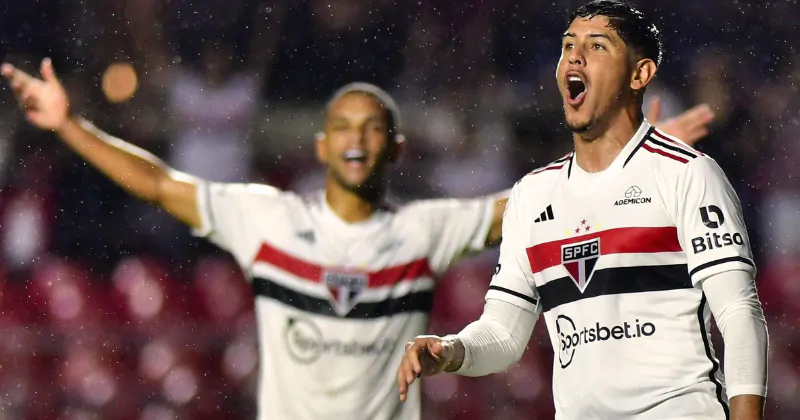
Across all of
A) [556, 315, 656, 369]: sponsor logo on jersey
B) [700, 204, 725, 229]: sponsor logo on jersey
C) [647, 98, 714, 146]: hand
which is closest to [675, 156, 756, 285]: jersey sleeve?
[700, 204, 725, 229]: sponsor logo on jersey

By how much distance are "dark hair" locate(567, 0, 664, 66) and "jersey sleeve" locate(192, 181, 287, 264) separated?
1.62m

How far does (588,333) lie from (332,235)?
1597mm

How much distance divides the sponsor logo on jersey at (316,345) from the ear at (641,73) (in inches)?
55.2

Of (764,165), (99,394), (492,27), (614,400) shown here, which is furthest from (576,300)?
(492,27)

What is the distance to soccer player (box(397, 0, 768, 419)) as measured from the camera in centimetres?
212

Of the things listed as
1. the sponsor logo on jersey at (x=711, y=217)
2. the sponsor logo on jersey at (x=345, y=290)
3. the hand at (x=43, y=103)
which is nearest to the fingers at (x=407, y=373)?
the sponsor logo on jersey at (x=711, y=217)

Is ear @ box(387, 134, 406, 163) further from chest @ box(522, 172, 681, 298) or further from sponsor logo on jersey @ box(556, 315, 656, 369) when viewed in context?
sponsor logo on jersey @ box(556, 315, 656, 369)

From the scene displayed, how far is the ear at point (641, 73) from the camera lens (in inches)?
96.0

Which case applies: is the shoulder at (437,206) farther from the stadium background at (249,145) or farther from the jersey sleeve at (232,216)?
the stadium background at (249,145)

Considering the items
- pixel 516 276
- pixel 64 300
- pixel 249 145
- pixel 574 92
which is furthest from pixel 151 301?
pixel 574 92

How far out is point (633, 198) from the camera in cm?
230

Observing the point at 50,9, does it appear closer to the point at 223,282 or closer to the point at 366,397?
the point at 223,282

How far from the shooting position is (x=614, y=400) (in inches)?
88.8

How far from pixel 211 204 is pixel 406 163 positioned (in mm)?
3878
